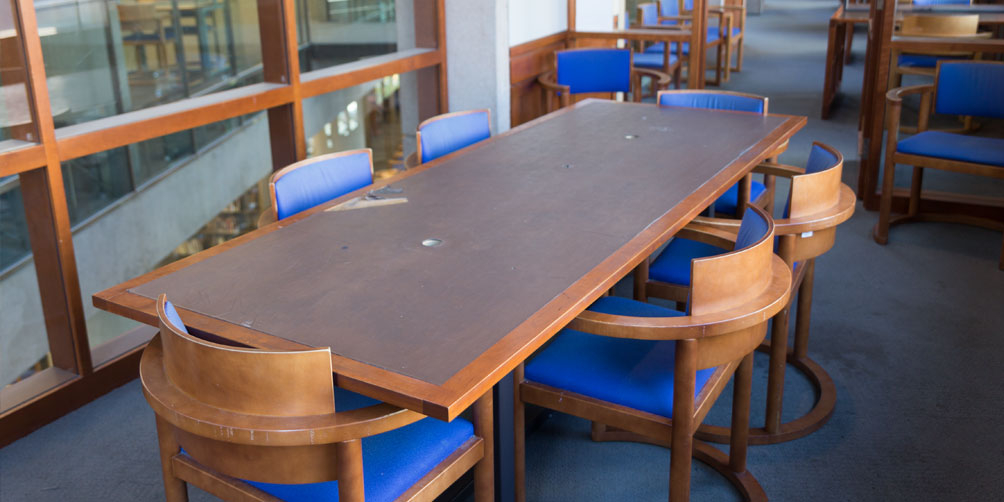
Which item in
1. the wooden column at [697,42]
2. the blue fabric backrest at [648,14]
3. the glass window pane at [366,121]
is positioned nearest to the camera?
the glass window pane at [366,121]

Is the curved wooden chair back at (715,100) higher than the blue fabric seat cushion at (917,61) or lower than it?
higher

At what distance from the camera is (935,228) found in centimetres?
427

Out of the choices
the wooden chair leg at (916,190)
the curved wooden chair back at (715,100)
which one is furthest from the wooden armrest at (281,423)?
the wooden chair leg at (916,190)

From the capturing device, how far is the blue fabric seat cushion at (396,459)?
5.05ft

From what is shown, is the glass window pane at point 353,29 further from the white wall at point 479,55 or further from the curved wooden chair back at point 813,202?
the curved wooden chair back at point 813,202

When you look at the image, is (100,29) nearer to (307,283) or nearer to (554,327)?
(307,283)

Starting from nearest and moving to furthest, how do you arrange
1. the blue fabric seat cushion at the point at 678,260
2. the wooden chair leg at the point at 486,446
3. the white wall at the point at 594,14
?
the wooden chair leg at the point at 486,446 < the blue fabric seat cushion at the point at 678,260 < the white wall at the point at 594,14

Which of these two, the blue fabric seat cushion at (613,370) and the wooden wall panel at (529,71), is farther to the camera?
the wooden wall panel at (529,71)

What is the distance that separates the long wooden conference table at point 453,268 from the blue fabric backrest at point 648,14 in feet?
14.3

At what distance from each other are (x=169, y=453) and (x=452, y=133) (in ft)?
5.75

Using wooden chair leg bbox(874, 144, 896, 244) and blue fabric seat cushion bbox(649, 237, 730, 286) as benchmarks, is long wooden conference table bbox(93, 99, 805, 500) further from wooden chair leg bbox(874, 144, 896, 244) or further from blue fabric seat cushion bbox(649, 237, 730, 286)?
wooden chair leg bbox(874, 144, 896, 244)

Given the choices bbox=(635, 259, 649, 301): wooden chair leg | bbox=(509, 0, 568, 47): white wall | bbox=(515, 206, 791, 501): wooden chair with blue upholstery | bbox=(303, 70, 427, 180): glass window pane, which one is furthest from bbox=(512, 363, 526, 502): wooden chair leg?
bbox=(509, 0, 568, 47): white wall

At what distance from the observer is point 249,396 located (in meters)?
1.37

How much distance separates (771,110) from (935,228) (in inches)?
103
